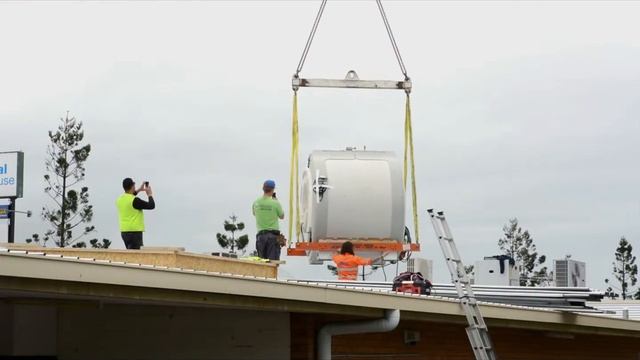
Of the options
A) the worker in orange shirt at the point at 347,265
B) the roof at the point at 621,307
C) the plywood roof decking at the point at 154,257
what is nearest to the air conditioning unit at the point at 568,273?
the roof at the point at 621,307

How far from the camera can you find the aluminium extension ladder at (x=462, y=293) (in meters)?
15.2

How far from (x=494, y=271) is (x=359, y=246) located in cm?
309

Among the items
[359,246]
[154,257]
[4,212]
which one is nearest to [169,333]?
[154,257]

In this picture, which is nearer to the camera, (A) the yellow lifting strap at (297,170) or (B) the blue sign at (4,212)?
(A) the yellow lifting strap at (297,170)

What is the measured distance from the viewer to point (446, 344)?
18578mm

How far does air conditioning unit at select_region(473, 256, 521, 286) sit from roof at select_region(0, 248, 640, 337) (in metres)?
→ 4.58

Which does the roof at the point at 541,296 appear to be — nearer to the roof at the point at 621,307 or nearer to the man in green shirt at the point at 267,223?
the man in green shirt at the point at 267,223

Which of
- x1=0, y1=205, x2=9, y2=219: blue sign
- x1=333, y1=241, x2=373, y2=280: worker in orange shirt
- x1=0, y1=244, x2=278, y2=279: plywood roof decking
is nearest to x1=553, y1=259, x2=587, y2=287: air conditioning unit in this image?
x1=333, y1=241, x2=373, y2=280: worker in orange shirt

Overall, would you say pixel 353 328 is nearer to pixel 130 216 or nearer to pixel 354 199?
pixel 130 216

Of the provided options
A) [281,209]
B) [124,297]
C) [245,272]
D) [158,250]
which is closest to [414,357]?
[281,209]

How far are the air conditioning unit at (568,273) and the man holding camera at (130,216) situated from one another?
12.2 m

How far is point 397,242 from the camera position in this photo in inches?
874

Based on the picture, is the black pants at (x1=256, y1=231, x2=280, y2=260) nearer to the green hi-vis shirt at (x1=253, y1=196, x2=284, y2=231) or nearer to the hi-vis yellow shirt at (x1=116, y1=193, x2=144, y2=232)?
the green hi-vis shirt at (x1=253, y1=196, x2=284, y2=231)

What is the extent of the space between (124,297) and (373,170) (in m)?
11.0
